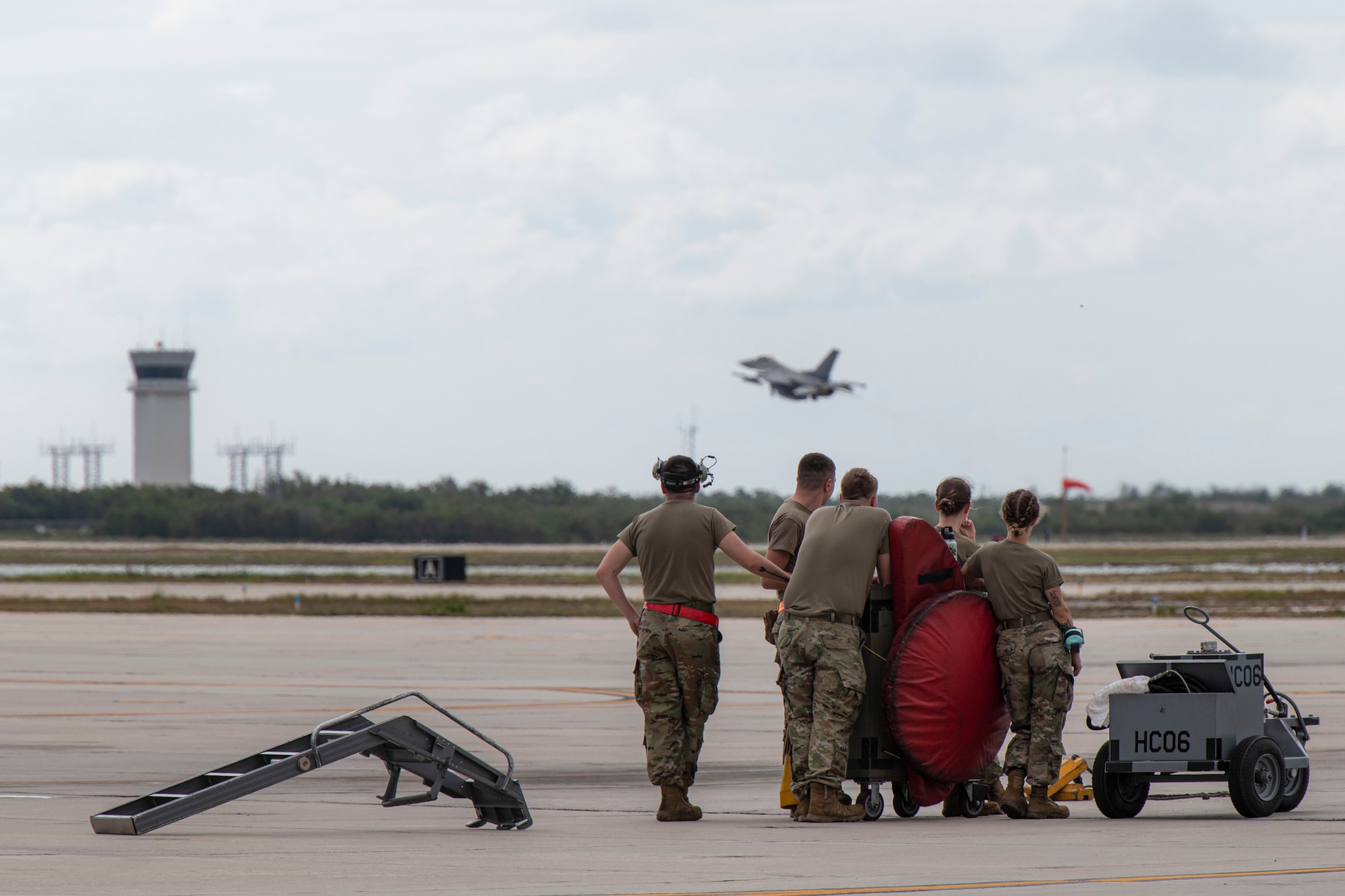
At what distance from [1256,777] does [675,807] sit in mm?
3652

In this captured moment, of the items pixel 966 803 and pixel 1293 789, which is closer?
pixel 1293 789

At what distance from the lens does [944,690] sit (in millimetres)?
8805

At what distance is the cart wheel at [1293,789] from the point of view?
898 cm

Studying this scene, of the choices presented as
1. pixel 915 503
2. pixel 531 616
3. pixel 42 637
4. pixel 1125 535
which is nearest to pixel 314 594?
pixel 531 616

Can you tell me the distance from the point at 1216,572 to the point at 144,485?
110 m

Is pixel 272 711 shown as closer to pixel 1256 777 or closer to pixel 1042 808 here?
pixel 1042 808

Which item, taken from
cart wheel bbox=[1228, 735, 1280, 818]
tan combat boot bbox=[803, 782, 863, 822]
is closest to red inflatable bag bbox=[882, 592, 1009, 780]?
tan combat boot bbox=[803, 782, 863, 822]

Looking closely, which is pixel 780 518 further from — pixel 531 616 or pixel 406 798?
pixel 531 616

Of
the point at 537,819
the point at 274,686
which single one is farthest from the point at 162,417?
the point at 537,819

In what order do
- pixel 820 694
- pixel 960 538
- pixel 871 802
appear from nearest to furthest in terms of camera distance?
pixel 820 694 → pixel 871 802 → pixel 960 538

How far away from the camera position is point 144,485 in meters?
143

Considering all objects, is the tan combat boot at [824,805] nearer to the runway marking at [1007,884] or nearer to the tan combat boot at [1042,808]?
the tan combat boot at [1042,808]

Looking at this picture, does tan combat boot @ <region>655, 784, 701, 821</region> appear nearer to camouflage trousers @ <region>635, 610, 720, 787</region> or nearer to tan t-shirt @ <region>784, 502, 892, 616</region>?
camouflage trousers @ <region>635, 610, 720, 787</region>

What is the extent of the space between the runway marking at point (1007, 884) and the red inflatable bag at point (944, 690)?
2310 mm
